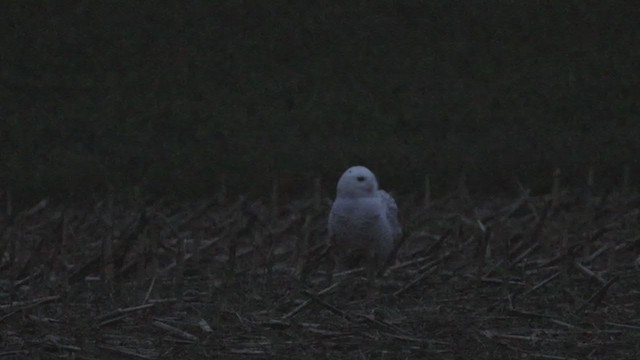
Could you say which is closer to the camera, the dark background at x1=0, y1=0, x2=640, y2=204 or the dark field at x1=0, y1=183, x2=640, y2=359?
the dark field at x1=0, y1=183, x2=640, y2=359

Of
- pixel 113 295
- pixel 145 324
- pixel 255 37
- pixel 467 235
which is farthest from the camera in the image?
pixel 255 37

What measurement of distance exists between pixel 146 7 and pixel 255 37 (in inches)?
63.7

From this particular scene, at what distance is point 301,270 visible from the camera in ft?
25.5

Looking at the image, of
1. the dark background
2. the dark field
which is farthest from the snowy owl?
the dark background

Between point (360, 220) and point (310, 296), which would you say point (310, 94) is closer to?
point (360, 220)

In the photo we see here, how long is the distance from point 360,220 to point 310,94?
8.61 meters

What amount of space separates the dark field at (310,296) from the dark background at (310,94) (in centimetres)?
505

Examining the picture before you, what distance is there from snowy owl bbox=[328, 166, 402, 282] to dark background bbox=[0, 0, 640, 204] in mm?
5074

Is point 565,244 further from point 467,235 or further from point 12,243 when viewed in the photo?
point 12,243

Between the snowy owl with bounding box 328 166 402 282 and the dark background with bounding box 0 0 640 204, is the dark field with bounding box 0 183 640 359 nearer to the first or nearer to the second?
the snowy owl with bounding box 328 166 402 282

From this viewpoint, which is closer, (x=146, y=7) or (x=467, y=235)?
(x=467, y=235)

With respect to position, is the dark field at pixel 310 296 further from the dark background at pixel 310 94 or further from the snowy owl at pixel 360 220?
the dark background at pixel 310 94

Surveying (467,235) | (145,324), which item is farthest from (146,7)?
(145,324)

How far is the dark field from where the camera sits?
6.03 meters
